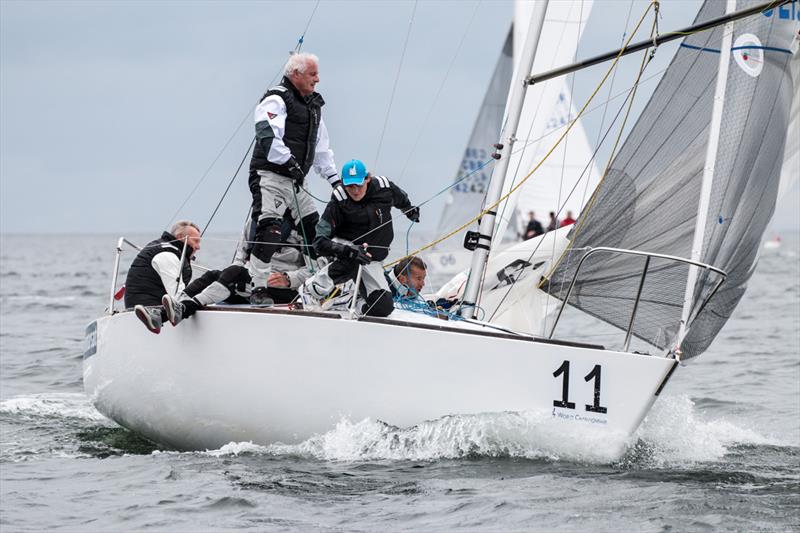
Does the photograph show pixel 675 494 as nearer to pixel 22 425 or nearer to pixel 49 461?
pixel 49 461

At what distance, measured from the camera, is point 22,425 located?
7930 mm

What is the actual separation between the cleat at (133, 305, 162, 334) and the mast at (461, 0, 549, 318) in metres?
1.90

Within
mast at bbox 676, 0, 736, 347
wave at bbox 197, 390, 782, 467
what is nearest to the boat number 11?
wave at bbox 197, 390, 782, 467

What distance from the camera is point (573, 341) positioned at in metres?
6.41

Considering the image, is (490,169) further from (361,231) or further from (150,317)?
(150,317)

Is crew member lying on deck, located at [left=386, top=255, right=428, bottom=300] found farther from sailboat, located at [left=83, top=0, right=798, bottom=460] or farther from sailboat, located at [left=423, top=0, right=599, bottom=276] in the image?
sailboat, located at [left=423, top=0, right=599, bottom=276]

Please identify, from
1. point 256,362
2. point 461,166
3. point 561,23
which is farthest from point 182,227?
point 461,166

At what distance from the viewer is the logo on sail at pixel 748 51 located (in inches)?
285

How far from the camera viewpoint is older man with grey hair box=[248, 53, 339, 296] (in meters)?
7.14

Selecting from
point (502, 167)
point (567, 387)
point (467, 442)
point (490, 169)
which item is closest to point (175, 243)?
point (502, 167)

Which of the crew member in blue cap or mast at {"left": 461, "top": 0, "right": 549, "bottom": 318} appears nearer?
the crew member in blue cap

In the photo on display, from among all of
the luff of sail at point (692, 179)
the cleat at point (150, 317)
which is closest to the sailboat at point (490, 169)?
the luff of sail at point (692, 179)

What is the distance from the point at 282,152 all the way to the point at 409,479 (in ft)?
7.34

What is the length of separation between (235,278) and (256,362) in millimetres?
669
